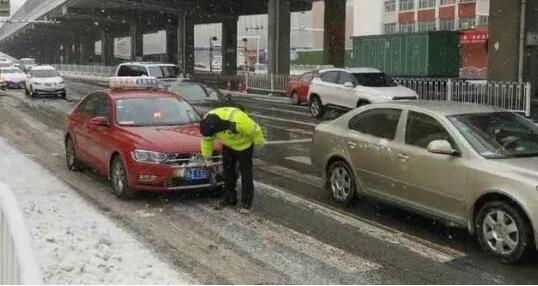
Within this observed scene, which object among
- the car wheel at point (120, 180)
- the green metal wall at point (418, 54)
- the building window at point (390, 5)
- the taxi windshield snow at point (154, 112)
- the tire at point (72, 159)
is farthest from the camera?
the building window at point (390, 5)

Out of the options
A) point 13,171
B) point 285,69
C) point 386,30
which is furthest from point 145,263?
point 386,30

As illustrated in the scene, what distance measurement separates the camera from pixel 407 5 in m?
83.1

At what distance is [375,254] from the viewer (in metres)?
6.58

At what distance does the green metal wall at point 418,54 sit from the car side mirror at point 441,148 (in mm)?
25065

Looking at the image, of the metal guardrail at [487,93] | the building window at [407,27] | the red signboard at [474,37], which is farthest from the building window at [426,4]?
the metal guardrail at [487,93]

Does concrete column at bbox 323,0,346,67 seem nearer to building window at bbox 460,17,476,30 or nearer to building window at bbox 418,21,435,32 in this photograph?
building window at bbox 460,17,476,30

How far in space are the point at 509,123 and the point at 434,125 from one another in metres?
0.83

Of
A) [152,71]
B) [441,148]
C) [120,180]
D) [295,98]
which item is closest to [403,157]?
[441,148]

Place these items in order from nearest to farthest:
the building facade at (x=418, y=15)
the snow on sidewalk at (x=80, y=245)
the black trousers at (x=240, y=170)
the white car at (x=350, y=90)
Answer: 1. the snow on sidewalk at (x=80, y=245)
2. the black trousers at (x=240, y=170)
3. the white car at (x=350, y=90)
4. the building facade at (x=418, y=15)

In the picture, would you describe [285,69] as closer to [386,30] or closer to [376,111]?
[376,111]

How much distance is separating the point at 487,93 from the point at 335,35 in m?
25.0

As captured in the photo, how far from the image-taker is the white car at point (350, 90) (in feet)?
66.2

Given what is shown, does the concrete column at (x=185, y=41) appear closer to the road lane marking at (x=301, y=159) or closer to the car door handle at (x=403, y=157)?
the road lane marking at (x=301, y=159)

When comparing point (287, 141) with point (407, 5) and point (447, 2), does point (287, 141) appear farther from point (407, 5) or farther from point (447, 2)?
point (407, 5)
